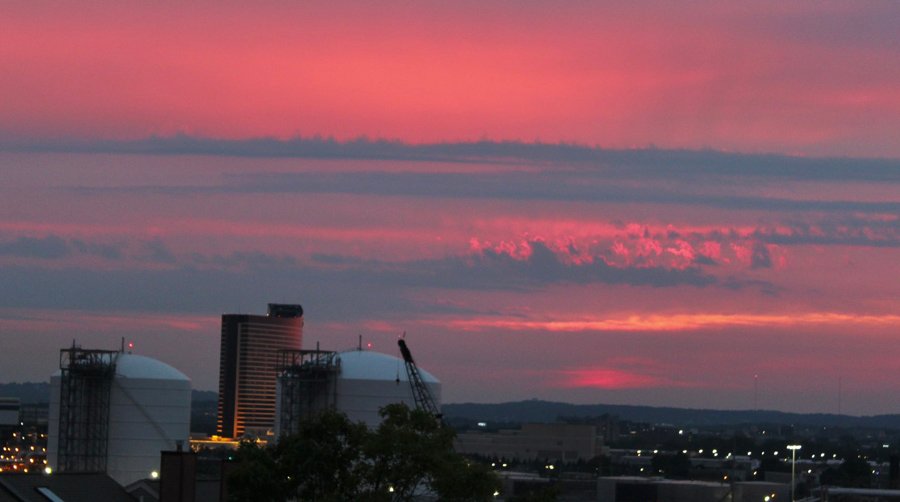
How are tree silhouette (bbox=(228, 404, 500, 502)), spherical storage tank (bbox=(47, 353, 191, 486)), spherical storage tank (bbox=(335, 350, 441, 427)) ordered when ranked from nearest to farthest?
tree silhouette (bbox=(228, 404, 500, 502)), spherical storage tank (bbox=(335, 350, 441, 427)), spherical storage tank (bbox=(47, 353, 191, 486))

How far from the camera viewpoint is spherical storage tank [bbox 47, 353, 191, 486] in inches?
4471

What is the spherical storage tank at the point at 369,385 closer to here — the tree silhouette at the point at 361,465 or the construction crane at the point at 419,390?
the construction crane at the point at 419,390

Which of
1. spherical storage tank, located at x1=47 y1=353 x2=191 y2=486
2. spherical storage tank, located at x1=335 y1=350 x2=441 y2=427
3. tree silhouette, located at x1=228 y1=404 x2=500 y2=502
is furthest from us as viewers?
spherical storage tank, located at x1=47 y1=353 x2=191 y2=486

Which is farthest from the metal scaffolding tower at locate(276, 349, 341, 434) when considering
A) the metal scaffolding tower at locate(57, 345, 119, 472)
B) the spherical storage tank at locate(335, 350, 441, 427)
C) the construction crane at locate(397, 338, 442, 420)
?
the metal scaffolding tower at locate(57, 345, 119, 472)

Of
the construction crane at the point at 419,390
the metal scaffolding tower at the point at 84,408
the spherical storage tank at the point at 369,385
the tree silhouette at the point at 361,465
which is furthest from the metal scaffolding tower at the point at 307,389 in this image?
the tree silhouette at the point at 361,465

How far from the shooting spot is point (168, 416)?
116 m

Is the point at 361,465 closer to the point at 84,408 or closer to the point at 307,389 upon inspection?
the point at 307,389

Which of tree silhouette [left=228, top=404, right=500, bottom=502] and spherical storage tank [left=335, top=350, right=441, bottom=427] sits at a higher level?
spherical storage tank [left=335, top=350, right=441, bottom=427]

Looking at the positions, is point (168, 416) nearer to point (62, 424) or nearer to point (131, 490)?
point (62, 424)

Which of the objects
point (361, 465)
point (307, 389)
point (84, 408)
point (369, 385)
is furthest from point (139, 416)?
point (361, 465)

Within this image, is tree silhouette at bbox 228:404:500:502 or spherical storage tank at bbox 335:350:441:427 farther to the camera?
spherical storage tank at bbox 335:350:441:427

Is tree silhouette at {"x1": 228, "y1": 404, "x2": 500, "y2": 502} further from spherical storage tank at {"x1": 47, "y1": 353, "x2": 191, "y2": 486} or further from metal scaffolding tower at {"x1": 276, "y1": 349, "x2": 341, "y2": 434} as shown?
spherical storage tank at {"x1": 47, "y1": 353, "x2": 191, "y2": 486}

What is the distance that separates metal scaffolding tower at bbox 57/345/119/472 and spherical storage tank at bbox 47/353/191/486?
510mm

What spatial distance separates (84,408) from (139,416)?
403 cm
